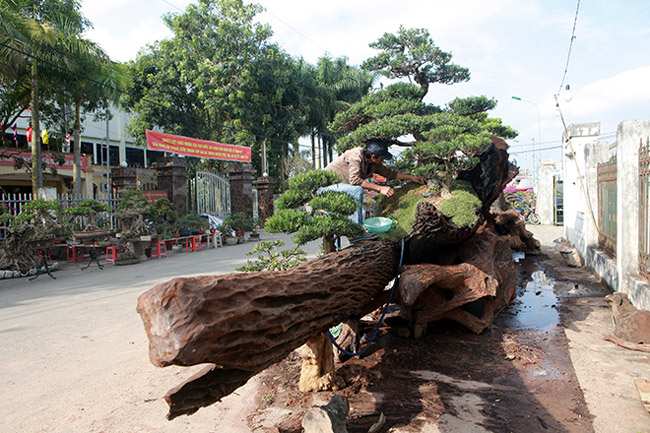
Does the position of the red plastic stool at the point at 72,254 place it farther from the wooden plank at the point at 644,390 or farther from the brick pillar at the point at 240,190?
the wooden plank at the point at 644,390

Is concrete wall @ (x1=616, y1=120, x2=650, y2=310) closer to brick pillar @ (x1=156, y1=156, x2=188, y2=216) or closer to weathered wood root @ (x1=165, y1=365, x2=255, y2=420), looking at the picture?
weathered wood root @ (x1=165, y1=365, x2=255, y2=420)

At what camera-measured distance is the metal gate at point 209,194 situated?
15.1 meters

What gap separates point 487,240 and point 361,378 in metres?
2.35

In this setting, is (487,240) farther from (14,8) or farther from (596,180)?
(14,8)

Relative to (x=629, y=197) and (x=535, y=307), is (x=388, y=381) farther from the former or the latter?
(x=629, y=197)


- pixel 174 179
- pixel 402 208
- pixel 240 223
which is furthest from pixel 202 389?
pixel 240 223

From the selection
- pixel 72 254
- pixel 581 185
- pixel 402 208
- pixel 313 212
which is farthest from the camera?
pixel 72 254

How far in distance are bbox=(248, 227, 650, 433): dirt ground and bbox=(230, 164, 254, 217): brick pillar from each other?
12338 millimetres

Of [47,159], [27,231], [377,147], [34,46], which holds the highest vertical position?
[34,46]

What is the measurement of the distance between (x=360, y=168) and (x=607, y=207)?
5.09m

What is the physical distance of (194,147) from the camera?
47.1 ft

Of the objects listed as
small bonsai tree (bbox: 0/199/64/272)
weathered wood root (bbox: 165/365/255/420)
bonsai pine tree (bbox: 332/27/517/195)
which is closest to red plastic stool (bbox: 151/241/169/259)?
small bonsai tree (bbox: 0/199/64/272)

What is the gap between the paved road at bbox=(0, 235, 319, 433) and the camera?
273cm

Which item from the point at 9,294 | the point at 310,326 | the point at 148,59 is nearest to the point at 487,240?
the point at 310,326
